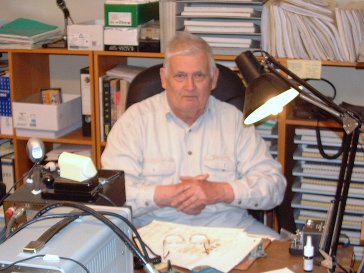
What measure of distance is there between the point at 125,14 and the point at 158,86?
0.56 metres

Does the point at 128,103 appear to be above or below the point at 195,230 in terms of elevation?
above

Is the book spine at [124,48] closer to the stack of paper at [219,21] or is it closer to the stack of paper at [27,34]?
the stack of paper at [219,21]

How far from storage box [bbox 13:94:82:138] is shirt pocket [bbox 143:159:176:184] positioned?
91cm

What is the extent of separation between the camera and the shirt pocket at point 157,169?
2.37m

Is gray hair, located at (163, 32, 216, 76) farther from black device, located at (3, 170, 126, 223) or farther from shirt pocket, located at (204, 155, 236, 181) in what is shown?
black device, located at (3, 170, 126, 223)

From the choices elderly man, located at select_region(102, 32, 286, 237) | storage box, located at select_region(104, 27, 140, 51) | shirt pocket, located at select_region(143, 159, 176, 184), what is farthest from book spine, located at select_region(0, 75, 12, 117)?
shirt pocket, located at select_region(143, 159, 176, 184)

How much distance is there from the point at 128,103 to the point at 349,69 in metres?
1.18

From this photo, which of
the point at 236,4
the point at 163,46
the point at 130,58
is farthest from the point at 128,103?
the point at 130,58

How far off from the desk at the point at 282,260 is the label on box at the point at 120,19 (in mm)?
1527

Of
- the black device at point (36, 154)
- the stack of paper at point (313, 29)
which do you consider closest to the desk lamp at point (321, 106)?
the black device at point (36, 154)

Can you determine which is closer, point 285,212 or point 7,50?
point 285,212

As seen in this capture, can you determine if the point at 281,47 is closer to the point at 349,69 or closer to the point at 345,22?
the point at 345,22

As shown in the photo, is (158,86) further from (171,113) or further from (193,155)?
(193,155)

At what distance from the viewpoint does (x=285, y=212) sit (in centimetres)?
284
